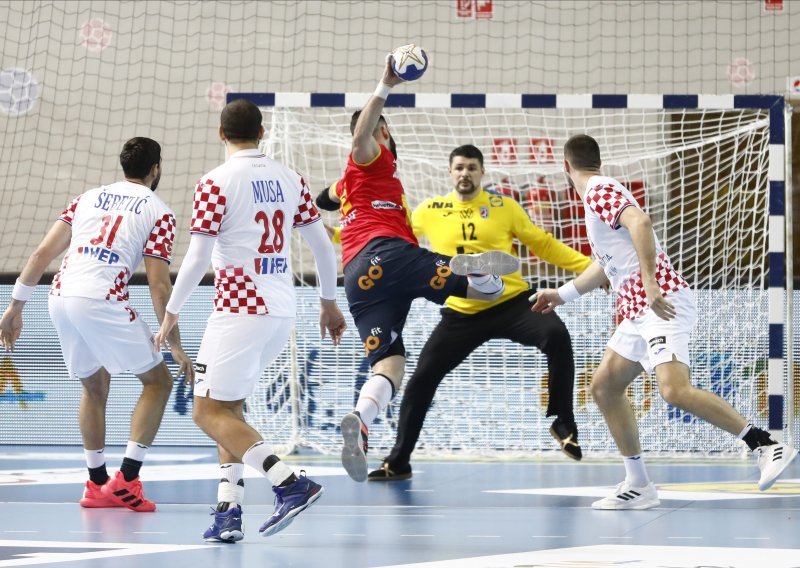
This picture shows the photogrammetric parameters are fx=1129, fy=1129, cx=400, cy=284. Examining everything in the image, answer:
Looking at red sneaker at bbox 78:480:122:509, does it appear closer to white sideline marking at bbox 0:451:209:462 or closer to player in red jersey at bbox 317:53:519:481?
player in red jersey at bbox 317:53:519:481

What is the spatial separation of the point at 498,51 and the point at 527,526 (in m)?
8.64

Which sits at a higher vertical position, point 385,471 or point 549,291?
point 549,291

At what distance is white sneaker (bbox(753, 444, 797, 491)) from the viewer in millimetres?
5230

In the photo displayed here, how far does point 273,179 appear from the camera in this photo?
4.77 metres

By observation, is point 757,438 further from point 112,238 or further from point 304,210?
point 112,238

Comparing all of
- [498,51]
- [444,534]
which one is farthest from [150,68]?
[444,534]

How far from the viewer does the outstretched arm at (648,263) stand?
5.11m

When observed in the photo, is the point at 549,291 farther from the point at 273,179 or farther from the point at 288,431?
the point at 288,431

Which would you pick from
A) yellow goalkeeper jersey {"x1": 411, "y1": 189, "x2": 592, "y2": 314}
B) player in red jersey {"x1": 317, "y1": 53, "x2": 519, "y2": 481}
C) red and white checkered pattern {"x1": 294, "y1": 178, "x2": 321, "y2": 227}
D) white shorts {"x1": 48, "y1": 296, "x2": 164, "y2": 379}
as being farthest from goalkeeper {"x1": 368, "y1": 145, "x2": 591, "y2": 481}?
red and white checkered pattern {"x1": 294, "y1": 178, "x2": 321, "y2": 227}

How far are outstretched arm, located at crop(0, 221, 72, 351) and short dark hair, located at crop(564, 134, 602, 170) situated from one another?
8.73ft

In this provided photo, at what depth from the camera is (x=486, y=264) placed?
228 inches

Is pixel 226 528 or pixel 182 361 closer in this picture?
pixel 226 528

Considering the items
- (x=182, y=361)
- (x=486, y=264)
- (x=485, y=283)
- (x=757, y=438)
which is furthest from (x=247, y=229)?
(x=757, y=438)

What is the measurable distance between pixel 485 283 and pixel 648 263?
1053 mm
